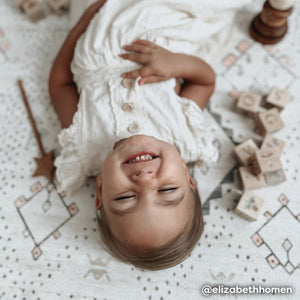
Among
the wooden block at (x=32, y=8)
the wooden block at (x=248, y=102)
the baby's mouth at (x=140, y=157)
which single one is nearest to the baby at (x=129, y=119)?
the baby's mouth at (x=140, y=157)

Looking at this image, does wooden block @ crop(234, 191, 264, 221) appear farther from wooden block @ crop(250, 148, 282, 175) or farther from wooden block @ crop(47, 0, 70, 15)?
wooden block @ crop(47, 0, 70, 15)

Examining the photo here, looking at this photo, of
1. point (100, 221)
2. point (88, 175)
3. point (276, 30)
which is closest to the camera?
point (100, 221)

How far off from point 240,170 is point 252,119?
0.64 feet

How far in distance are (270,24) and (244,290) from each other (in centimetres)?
83

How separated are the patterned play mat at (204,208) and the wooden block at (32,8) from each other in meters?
0.14

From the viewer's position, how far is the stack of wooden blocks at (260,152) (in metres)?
0.82

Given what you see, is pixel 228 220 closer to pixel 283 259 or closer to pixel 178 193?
pixel 283 259

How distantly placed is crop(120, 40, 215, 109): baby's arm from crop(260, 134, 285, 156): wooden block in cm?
22

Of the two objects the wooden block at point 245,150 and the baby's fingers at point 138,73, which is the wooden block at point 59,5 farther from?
the wooden block at point 245,150

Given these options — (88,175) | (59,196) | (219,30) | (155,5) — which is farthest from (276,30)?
(59,196)

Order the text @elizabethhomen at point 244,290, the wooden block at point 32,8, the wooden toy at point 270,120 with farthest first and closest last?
the wooden block at point 32,8 → the wooden toy at point 270,120 → the text @elizabethhomen at point 244,290

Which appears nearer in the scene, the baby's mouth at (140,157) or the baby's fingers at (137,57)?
the baby's mouth at (140,157)

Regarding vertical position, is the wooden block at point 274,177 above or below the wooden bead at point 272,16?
below

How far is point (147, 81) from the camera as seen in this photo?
0.83 m
